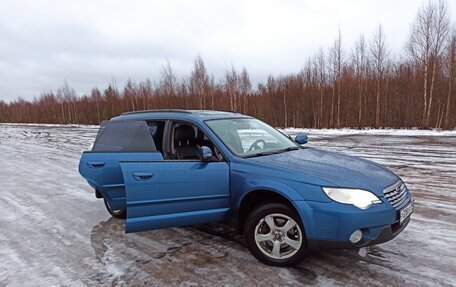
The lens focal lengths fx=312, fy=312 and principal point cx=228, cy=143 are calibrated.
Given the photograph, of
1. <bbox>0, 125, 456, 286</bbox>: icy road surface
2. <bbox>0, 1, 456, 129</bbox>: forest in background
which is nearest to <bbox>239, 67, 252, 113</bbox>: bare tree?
<bbox>0, 1, 456, 129</bbox>: forest in background

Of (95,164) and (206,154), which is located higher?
(206,154)

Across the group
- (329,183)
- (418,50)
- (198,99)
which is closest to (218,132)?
(329,183)

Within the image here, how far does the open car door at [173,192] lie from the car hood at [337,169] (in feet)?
1.92

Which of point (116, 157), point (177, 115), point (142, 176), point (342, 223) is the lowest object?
point (342, 223)

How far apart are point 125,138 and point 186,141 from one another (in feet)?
2.99

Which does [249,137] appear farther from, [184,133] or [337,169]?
[337,169]

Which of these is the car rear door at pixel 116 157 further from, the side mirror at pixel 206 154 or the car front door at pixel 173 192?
the side mirror at pixel 206 154

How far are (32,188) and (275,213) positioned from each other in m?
6.74

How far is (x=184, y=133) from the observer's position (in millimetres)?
4426

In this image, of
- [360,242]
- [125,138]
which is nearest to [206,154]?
[125,138]

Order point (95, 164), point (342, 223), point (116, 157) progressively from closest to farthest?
point (342, 223) < point (116, 157) < point (95, 164)

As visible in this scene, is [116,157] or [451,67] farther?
[451,67]

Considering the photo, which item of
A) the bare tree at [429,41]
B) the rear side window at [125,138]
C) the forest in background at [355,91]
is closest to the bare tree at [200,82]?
the forest in background at [355,91]

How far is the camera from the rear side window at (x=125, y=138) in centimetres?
429
